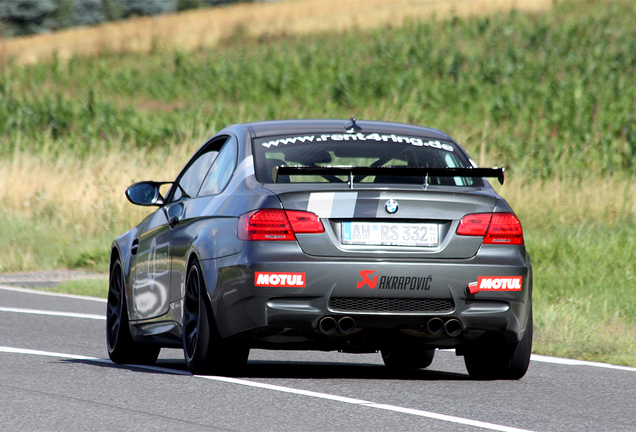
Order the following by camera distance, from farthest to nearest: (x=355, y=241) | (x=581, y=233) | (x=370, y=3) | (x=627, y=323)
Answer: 1. (x=370, y=3)
2. (x=581, y=233)
3. (x=627, y=323)
4. (x=355, y=241)

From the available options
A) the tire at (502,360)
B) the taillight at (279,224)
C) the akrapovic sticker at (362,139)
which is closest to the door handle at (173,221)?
the akrapovic sticker at (362,139)

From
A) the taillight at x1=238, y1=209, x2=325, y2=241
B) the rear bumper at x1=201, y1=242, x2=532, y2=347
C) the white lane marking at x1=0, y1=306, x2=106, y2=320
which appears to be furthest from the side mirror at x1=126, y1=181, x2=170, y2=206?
the white lane marking at x1=0, y1=306, x2=106, y2=320

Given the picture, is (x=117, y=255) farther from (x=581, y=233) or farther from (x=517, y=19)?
(x=517, y=19)

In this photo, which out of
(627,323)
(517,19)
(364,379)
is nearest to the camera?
(364,379)

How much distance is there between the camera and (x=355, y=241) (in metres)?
6.97

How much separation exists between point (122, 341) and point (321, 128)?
2.23 meters

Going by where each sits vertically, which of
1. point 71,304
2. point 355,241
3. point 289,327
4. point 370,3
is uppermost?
point 370,3

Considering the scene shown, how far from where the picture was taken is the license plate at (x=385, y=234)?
6973 millimetres

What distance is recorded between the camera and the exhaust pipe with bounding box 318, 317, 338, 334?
22.9 ft

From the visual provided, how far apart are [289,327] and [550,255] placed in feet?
26.5

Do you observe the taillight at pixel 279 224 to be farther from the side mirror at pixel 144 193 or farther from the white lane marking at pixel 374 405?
the side mirror at pixel 144 193

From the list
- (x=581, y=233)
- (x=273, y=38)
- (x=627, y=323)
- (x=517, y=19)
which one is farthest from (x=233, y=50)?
(x=627, y=323)

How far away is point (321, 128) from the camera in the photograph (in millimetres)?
7988

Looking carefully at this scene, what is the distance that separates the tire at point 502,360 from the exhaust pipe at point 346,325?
43.6 inches
